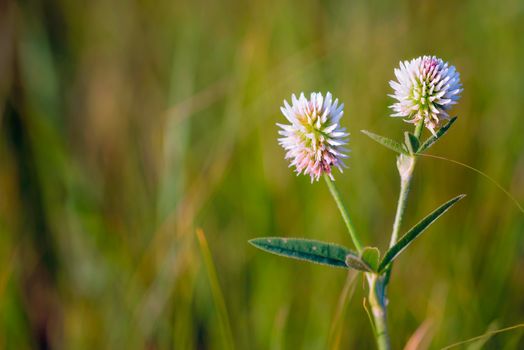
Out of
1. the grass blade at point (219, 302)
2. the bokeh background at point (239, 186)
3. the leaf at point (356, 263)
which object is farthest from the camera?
the bokeh background at point (239, 186)

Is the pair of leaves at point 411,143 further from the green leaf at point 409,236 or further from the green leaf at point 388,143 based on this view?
the green leaf at point 409,236

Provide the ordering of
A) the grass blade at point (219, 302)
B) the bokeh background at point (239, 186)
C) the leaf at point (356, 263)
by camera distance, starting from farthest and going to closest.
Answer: the bokeh background at point (239, 186)
the grass blade at point (219, 302)
the leaf at point (356, 263)

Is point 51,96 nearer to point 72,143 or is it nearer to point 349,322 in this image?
point 72,143

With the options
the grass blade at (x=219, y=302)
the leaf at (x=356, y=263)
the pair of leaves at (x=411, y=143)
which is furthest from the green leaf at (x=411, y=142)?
the grass blade at (x=219, y=302)

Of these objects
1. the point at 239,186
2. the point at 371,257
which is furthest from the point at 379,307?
the point at 239,186

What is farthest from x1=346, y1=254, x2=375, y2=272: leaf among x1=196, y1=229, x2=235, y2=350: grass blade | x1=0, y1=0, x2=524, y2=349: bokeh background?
x1=196, y1=229, x2=235, y2=350: grass blade

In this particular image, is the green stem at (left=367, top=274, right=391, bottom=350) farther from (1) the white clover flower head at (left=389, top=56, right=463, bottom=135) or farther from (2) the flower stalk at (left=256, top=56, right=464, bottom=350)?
(1) the white clover flower head at (left=389, top=56, right=463, bottom=135)
